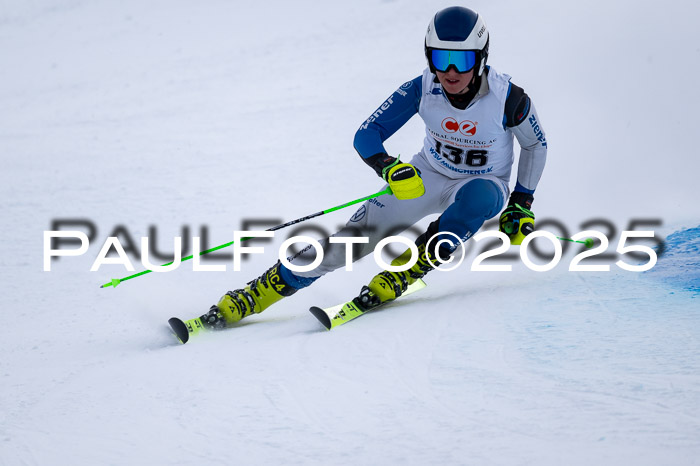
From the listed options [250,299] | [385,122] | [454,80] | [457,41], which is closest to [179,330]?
[250,299]

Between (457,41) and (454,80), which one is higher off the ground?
(457,41)

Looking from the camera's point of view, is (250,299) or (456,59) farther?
(250,299)

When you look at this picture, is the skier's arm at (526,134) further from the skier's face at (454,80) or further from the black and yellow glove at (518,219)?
the skier's face at (454,80)

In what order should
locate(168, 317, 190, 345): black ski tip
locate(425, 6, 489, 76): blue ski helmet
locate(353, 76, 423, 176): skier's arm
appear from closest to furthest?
locate(425, 6, 489, 76): blue ski helmet → locate(168, 317, 190, 345): black ski tip → locate(353, 76, 423, 176): skier's arm

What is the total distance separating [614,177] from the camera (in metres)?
5.78

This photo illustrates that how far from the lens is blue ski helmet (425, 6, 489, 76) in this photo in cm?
339

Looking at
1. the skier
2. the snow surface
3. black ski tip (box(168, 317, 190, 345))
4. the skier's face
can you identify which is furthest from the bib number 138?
black ski tip (box(168, 317, 190, 345))

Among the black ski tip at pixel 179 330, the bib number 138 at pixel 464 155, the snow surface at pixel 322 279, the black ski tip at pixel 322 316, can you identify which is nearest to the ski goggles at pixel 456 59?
the bib number 138 at pixel 464 155

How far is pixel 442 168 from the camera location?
3904mm

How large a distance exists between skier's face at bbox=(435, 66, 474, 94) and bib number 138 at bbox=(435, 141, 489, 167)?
0.33m

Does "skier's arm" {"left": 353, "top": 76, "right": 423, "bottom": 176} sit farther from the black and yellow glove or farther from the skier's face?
the black and yellow glove

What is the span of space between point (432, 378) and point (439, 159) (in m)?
1.37

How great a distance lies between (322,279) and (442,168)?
1032 millimetres

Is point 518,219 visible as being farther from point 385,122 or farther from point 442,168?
point 385,122
